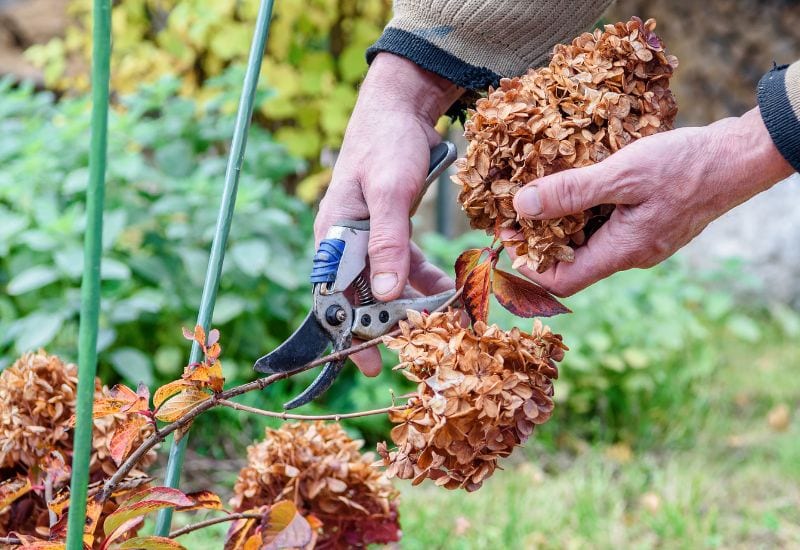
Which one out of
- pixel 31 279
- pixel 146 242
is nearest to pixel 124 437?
pixel 31 279

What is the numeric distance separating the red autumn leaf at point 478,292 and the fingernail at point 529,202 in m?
0.09

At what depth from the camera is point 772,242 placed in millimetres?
4660

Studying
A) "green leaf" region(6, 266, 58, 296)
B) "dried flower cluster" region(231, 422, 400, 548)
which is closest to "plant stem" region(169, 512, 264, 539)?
"dried flower cluster" region(231, 422, 400, 548)

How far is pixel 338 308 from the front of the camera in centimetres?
130

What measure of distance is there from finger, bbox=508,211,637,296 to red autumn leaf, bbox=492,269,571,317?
5 cm

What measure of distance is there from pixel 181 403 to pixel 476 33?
2.47ft

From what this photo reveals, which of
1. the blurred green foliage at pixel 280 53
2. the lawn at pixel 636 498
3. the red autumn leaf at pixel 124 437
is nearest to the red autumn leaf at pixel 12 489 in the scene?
the red autumn leaf at pixel 124 437

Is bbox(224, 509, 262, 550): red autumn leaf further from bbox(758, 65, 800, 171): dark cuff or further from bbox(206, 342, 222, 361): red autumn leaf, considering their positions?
bbox(758, 65, 800, 171): dark cuff

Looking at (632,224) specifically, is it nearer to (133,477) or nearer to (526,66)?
(526,66)

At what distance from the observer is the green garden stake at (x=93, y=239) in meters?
0.83

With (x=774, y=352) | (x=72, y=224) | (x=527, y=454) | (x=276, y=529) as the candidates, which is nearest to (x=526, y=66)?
(x=276, y=529)

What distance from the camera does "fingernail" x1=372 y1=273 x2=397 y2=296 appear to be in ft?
4.19

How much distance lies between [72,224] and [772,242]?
361 centimetres

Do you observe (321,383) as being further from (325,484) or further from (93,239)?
(93,239)
